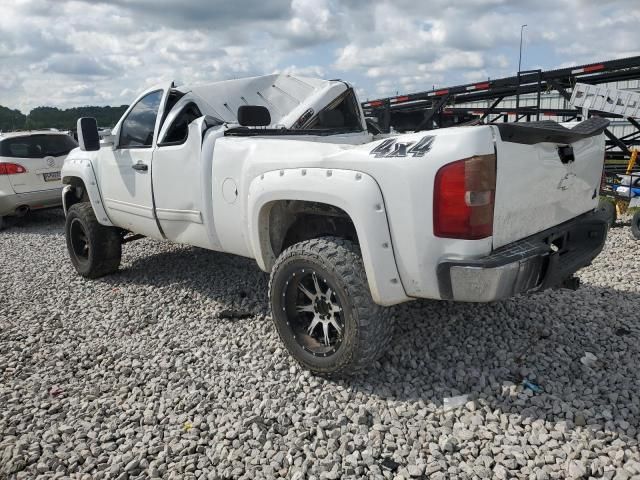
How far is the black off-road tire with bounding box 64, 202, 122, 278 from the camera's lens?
5.39m

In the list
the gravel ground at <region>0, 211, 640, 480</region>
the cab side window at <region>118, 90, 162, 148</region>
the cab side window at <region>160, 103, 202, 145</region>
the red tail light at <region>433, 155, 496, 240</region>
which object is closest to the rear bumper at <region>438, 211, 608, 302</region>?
the red tail light at <region>433, 155, 496, 240</region>

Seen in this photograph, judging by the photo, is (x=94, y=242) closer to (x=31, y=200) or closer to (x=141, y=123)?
(x=141, y=123)

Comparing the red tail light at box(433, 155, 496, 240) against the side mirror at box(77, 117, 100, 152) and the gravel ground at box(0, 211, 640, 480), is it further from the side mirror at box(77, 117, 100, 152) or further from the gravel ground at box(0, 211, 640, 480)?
the side mirror at box(77, 117, 100, 152)

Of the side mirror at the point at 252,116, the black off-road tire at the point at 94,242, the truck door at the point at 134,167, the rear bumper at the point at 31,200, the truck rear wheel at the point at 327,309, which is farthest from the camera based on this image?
the rear bumper at the point at 31,200

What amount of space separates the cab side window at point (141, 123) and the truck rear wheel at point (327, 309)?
85.8 inches

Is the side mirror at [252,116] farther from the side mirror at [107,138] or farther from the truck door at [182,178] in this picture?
the side mirror at [107,138]

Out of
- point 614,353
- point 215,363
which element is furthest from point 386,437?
point 614,353

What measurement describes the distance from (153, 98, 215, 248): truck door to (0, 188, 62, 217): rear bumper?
19.8 feet

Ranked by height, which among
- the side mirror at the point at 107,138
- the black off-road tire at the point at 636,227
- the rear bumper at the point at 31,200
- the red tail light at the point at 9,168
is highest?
the side mirror at the point at 107,138

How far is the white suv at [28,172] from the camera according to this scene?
354 inches

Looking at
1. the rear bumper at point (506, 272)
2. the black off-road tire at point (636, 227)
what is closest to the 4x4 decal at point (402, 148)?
the rear bumper at point (506, 272)

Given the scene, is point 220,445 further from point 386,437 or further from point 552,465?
point 552,465

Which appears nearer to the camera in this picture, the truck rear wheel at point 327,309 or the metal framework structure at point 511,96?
the truck rear wheel at point 327,309

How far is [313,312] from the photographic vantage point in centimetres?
321
